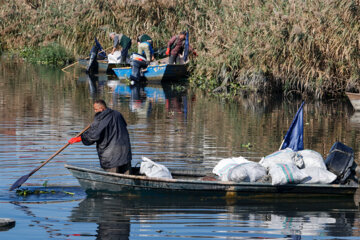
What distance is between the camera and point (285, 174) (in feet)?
39.0

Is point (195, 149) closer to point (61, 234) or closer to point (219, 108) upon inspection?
point (61, 234)

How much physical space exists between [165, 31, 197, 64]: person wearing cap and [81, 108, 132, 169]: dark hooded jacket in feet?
60.8

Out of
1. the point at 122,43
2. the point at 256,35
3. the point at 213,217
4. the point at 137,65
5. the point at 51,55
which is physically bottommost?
the point at 213,217

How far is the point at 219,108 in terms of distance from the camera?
24156mm

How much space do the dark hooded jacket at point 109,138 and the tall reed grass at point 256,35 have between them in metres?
13.2

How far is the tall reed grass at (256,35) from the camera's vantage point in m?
24.5

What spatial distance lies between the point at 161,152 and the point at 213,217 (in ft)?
15.7

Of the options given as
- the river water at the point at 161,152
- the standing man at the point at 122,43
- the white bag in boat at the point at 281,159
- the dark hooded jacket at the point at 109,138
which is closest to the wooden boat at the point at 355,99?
the river water at the point at 161,152

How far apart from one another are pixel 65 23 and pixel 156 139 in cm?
2191

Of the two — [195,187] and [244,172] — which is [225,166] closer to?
[244,172]

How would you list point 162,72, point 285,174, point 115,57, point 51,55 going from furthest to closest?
point 51,55, point 115,57, point 162,72, point 285,174

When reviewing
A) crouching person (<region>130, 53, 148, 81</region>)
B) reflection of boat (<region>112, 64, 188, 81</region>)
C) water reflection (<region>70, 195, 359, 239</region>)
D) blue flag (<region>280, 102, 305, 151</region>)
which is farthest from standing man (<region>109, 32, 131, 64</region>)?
water reflection (<region>70, 195, 359, 239</region>)

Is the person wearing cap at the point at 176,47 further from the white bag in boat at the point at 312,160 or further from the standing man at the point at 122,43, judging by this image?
the white bag in boat at the point at 312,160

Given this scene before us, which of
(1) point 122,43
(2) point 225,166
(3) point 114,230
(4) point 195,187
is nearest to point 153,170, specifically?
(4) point 195,187
